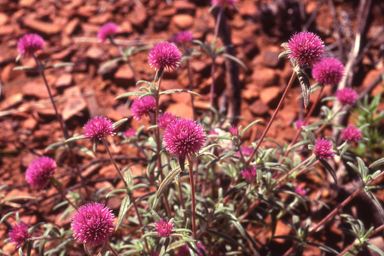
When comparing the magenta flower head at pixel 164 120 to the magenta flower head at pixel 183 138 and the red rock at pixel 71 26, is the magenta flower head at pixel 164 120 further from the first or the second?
the red rock at pixel 71 26

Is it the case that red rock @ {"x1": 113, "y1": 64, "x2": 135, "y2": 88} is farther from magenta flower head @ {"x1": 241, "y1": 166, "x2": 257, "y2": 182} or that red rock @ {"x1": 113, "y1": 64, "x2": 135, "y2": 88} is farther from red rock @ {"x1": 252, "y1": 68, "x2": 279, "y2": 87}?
magenta flower head @ {"x1": 241, "y1": 166, "x2": 257, "y2": 182}

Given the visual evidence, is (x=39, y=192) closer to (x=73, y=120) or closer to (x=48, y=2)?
(x=73, y=120)

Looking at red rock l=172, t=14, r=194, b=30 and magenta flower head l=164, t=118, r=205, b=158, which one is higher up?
red rock l=172, t=14, r=194, b=30

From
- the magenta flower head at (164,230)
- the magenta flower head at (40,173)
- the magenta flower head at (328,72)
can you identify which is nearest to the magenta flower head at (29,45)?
the magenta flower head at (40,173)

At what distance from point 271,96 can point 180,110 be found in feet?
4.24

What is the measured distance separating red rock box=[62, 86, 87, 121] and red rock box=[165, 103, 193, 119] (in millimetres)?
1185

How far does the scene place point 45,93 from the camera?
4.25 metres

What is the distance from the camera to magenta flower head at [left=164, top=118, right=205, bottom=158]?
65.2 inches

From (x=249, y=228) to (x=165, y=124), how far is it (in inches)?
68.8

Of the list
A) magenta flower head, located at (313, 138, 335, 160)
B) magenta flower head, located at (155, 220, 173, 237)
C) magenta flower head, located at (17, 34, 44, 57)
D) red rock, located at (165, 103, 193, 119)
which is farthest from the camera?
red rock, located at (165, 103, 193, 119)

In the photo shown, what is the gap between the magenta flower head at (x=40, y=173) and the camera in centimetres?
229

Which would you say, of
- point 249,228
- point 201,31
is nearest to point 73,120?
point 201,31

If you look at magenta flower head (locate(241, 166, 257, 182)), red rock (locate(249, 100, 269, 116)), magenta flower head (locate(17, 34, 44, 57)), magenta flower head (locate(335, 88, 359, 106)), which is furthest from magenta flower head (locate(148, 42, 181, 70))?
red rock (locate(249, 100, 269, 116))

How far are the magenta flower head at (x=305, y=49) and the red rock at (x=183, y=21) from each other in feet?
10.8
